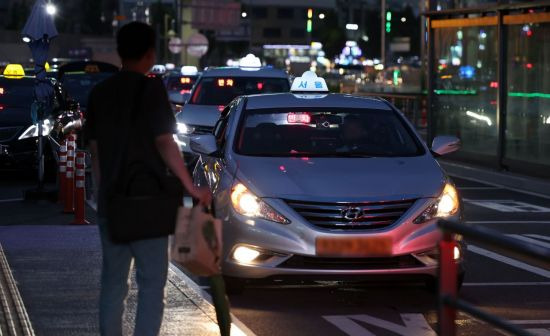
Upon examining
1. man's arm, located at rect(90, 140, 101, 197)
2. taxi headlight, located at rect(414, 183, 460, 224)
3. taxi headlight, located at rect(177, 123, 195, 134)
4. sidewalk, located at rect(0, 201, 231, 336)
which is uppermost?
man's arm, located at rect(90, 140, 101, 197)

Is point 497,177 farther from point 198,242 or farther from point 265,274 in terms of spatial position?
point 198,242

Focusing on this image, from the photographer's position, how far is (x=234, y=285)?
9.59 m

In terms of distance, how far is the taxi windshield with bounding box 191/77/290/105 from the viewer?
67.4 ft

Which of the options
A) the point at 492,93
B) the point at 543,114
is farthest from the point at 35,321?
the point at 492,93

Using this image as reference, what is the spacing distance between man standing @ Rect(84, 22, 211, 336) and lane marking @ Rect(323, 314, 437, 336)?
7.56ft

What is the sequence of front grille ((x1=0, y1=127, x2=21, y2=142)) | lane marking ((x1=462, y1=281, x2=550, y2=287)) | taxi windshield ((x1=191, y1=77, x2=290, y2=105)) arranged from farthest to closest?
1. taxi windshield ((x1=191, y1=77, x2=290, y2=105))
2. front grille ((x1=0, y1=127, x2=21, y2=142))
3. lane marking ((x1=462, y1=281, x2=550, y2=287))

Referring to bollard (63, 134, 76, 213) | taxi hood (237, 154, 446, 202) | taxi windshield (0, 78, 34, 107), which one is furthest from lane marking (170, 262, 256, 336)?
taxi windshield (0, 78, 34, 107)

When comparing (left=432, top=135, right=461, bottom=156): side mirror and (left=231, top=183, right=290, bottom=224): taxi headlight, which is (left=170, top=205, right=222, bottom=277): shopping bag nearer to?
(left=231, top=183, right=290, bottom=224): taxi headlight

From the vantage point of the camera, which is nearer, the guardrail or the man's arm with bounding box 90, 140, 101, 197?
the guardrail

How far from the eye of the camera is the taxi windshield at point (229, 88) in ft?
67.4

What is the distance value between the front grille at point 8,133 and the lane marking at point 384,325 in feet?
39.1

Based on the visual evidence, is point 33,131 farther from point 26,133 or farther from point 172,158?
point 172,158

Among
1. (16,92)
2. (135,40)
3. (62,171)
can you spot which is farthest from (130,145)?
(16,92)

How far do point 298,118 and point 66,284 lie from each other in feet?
7.90
